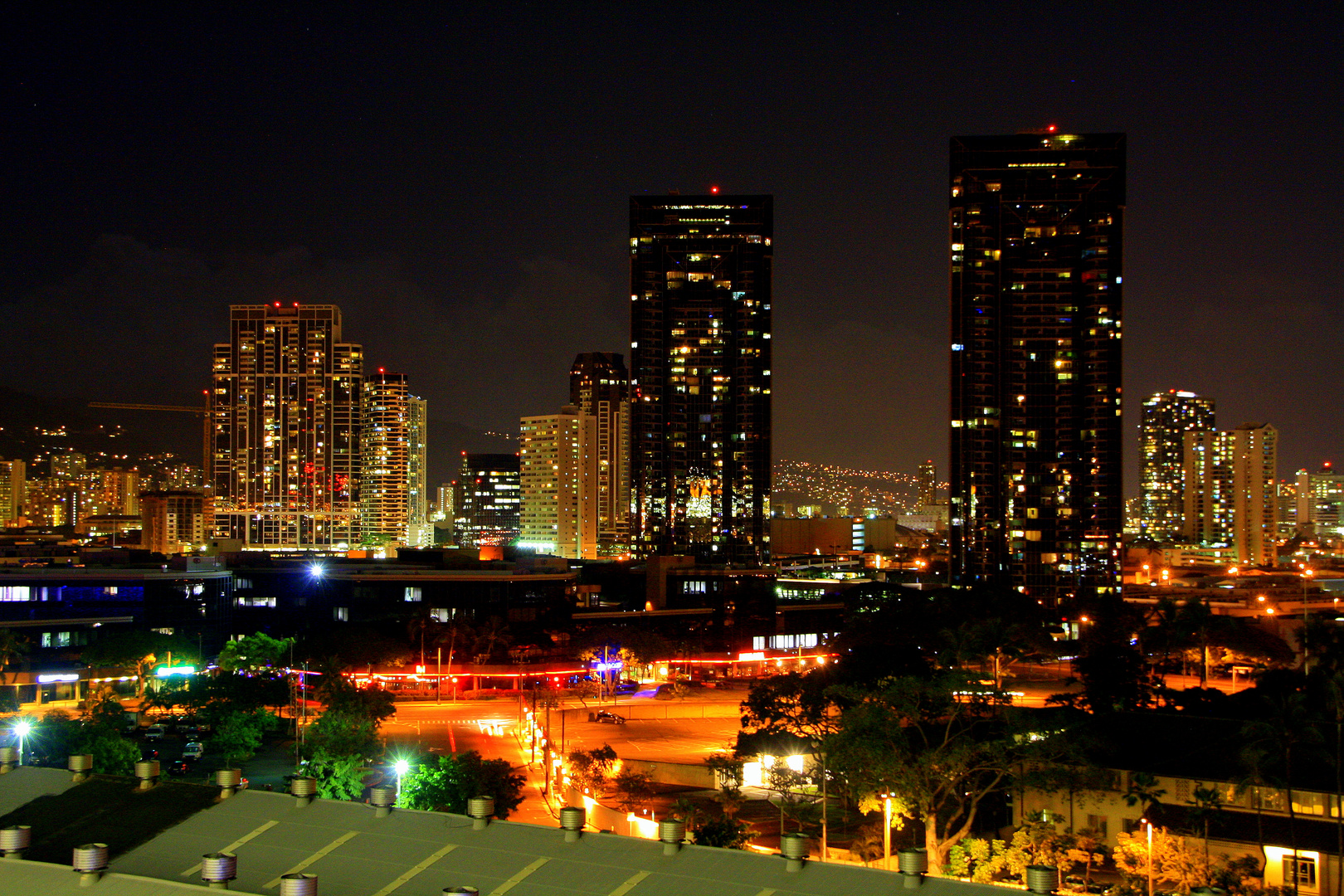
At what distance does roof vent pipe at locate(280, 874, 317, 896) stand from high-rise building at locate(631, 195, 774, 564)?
133 metres

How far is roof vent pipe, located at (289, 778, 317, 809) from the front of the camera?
19703 millimetres

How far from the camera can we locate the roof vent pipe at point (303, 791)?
64.6ft

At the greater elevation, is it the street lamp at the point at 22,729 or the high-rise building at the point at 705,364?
the high-rise building at the point at 705,364

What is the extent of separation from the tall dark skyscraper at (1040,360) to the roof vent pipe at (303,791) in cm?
10305

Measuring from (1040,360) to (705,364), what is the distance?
47.3 metres

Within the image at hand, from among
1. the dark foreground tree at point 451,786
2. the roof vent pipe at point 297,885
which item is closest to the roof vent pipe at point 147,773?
the roof vent pipe at point 297,885

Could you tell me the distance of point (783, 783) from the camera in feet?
113

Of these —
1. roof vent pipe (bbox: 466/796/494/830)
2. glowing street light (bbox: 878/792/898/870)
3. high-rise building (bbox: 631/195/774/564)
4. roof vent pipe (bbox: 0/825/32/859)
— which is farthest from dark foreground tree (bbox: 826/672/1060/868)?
high-rise building (bbox: 631/195/774/564)

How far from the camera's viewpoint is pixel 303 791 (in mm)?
19812

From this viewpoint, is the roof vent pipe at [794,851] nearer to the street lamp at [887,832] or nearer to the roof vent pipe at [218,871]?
the roof vent pipe at [218,871]

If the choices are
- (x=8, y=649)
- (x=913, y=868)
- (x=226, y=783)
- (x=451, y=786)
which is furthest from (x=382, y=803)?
(x=8, y=649)

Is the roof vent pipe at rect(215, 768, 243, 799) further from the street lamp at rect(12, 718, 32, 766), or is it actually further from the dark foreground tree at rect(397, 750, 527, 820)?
the street lamp at rect(12, 718, 32, 766)

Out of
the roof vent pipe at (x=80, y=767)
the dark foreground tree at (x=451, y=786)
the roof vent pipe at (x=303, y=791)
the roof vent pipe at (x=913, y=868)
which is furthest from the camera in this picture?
the dark foreground tree at (x=451, y=786)

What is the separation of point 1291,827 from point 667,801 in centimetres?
1919
